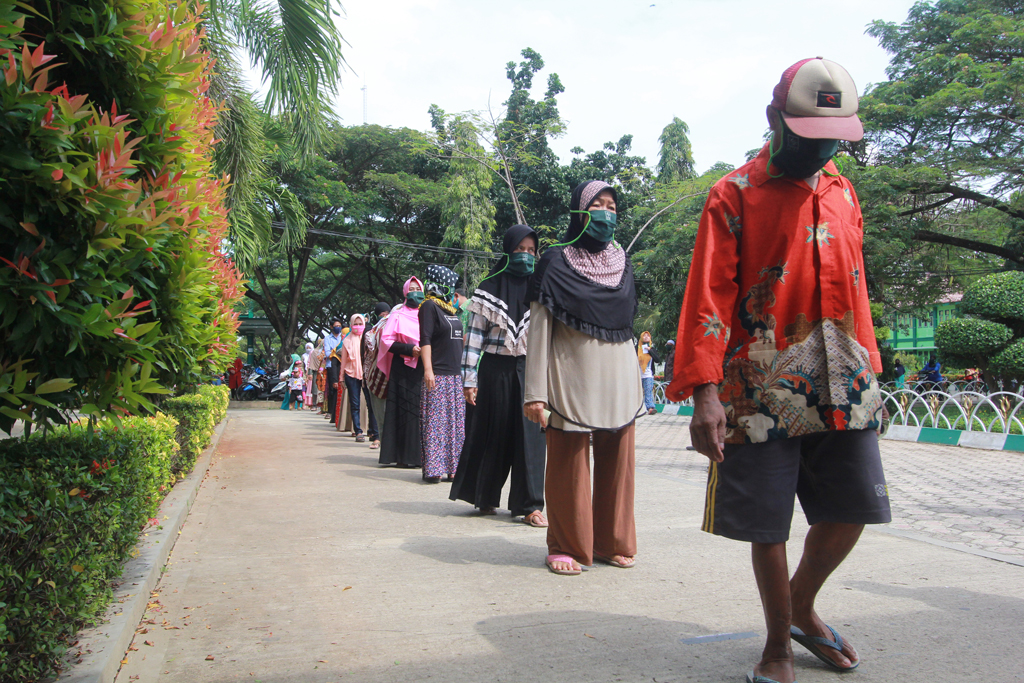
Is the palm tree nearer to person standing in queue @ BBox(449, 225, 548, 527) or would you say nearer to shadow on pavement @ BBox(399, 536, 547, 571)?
person standing in queue @ BBox(449, 225, 548, 527)

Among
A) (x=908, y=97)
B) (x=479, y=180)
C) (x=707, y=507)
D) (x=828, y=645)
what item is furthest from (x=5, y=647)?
(x=479, y=180)

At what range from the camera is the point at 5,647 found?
95.7 inches

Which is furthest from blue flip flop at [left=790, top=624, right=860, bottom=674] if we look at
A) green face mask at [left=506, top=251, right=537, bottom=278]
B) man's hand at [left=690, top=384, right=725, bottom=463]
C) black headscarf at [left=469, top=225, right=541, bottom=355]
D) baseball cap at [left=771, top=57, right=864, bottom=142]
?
green face mask at [left=506, top=251, right=537, bottom=278]

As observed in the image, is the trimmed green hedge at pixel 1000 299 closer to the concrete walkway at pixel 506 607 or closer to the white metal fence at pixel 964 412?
the white metal fence at pixel 964 412

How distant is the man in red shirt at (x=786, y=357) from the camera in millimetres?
2648

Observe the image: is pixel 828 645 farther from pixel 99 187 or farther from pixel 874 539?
pixel 99 187

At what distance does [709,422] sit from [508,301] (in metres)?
3.33

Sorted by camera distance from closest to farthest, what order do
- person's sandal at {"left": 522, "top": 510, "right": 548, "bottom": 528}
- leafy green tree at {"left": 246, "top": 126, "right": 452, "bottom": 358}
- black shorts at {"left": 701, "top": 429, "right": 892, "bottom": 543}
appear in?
1. black shorts at {"left": 701, "top": 429, "right": 892, "bottom": 543}
2. person's sandal at {"left": 522, "top": 510, "right": 548, "bottom": 528}
3. leafy green tree at {"left": 246, "top": 126, "right": 452, "bottom": 358}

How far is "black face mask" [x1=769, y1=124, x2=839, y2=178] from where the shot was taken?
105 inches

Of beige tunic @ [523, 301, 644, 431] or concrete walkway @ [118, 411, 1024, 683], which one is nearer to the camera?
concrete walkway @ [118, 411, 1024, 683]

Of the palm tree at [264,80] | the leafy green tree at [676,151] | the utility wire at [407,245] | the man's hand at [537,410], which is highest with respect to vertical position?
the leafy green tree at [676,151]

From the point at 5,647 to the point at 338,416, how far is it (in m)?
13.1

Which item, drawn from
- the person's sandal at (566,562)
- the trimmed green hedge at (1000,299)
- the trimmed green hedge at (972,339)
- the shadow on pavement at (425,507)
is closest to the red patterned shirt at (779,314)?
the person's sandal at (566,562)

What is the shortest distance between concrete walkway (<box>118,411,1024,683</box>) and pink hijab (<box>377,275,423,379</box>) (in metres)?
3.16
